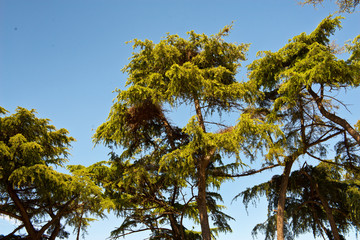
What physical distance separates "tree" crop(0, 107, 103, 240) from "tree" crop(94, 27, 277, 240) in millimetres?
1770

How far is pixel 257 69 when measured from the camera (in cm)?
1252

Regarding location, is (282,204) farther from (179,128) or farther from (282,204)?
(179,128)

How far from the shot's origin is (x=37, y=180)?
→ 1152 cm

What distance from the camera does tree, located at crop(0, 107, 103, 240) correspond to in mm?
11312

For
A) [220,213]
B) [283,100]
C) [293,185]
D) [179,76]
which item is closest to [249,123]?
[283,100]

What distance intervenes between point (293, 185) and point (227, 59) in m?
6.62

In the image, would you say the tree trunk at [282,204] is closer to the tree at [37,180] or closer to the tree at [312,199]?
the tree at [312,199]

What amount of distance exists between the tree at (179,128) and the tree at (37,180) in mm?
1770

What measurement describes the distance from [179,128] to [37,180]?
5.83m

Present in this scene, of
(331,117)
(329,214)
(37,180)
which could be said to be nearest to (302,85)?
(331,117)

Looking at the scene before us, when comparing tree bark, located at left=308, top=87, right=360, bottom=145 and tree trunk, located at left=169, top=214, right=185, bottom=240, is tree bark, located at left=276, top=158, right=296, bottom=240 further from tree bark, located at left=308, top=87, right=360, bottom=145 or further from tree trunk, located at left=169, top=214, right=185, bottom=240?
tree trunk, located at left=169, top=214, right=185, bottom=240

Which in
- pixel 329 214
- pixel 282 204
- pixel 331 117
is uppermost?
pixel 331 117

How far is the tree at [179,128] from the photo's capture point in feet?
33.9

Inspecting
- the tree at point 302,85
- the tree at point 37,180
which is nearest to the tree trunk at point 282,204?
the tree at point 302,85
